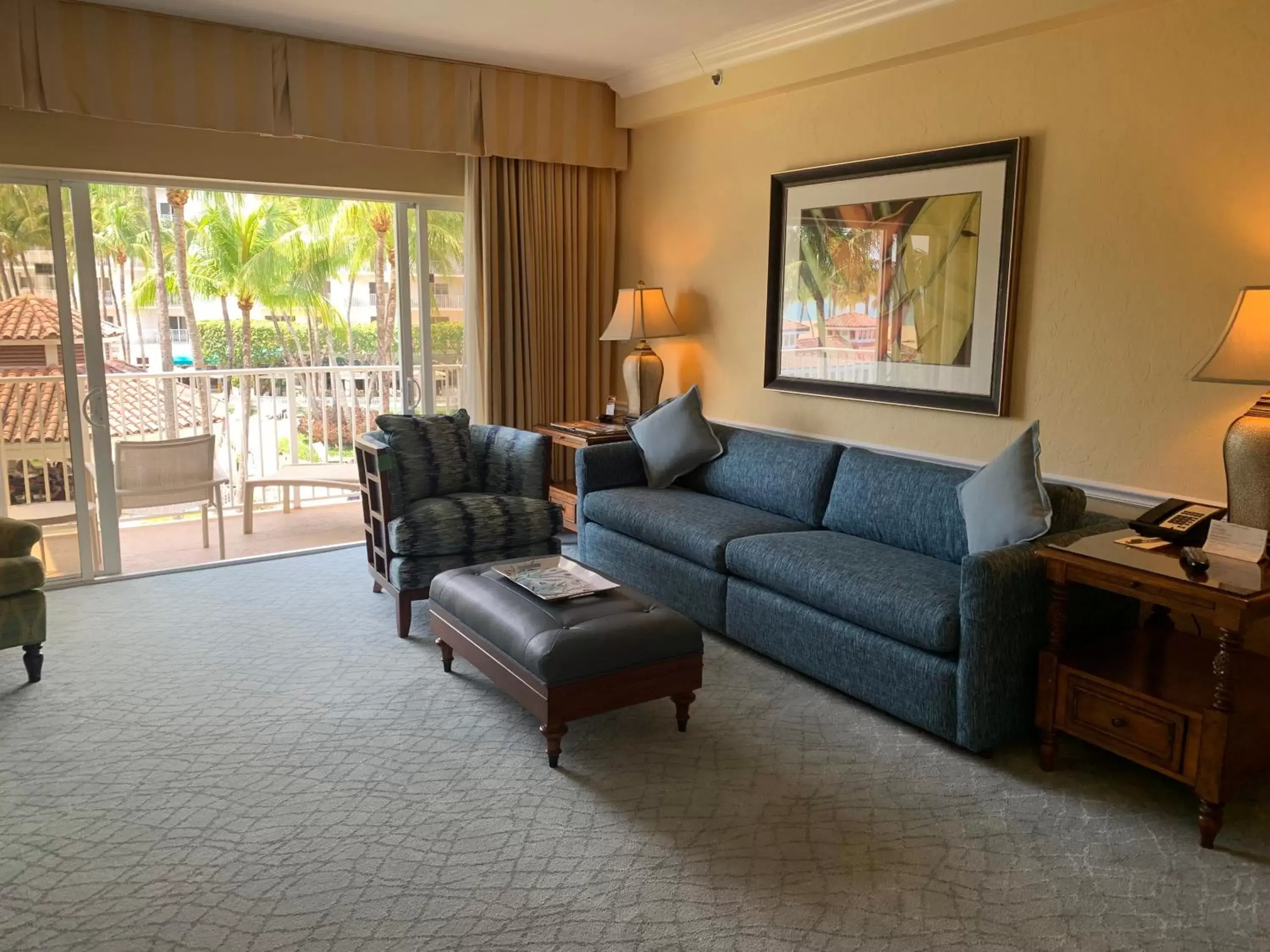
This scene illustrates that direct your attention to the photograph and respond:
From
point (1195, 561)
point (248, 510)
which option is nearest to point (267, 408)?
point (248, 510)

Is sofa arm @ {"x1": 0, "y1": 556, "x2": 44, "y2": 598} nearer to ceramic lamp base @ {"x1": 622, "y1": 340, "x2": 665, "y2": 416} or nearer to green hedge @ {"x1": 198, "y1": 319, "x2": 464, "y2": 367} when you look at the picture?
ceramic lamp base @ {"x1": 622, "y1": 340, "x2": 665, "y2": 416}

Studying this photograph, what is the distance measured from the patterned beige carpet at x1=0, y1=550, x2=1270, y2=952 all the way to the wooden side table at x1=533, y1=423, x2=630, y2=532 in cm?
195

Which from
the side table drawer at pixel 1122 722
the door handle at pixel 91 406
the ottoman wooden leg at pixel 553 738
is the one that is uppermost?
the door handle at pixel 91 406

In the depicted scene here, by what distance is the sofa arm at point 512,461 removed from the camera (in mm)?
4656

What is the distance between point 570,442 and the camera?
5.50 m

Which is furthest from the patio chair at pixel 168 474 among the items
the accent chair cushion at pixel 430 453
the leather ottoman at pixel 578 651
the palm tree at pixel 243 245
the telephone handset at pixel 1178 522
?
the telephone handset at pixel 1178 522

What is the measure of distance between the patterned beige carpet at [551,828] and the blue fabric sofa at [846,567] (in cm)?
19

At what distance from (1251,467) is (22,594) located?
426 centimetres

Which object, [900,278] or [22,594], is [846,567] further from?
[22,594]

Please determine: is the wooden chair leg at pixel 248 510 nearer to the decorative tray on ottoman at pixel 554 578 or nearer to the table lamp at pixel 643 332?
the table lamp at pixel 643 332

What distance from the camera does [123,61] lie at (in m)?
4.53

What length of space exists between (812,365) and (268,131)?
10.4 ft

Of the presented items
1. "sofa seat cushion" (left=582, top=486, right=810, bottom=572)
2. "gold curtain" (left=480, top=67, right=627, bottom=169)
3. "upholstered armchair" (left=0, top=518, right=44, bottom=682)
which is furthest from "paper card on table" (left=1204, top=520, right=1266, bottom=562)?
"gold curtain" (left=480, top=67, right=627, bottom=169)

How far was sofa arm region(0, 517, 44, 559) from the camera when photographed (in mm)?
3578
